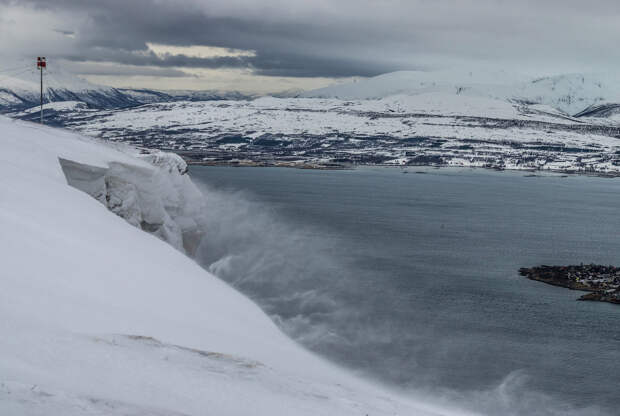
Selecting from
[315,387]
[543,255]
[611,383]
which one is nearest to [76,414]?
[315,387]

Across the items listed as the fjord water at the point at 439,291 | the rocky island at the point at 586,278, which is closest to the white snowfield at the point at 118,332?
the fjord water at the point at 439,291

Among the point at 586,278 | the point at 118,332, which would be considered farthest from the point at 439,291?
the point at 118,332

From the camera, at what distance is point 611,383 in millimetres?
32750

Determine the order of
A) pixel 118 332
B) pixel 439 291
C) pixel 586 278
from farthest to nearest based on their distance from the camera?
pixel 586 278 → pixel 439 291 → pixel 118 332

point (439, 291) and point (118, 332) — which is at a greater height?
point (118, 332)

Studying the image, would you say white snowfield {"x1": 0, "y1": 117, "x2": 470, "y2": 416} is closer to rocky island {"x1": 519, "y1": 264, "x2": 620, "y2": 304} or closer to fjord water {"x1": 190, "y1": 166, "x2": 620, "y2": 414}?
fjord water {"x1": 190, "y1": 166, "x2": 620, "y2": 414}

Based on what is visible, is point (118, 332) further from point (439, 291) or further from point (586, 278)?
point (586, 278)

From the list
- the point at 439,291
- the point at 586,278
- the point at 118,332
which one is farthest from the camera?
the point at 586,278

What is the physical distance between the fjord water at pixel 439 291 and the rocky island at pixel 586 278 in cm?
144

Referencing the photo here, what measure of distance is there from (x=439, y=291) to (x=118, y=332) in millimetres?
39056

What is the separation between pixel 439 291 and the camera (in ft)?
165

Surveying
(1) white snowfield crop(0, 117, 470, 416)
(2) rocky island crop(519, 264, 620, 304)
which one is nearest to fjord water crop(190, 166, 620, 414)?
(2) rocky island crop(519, 264, 620, 304)

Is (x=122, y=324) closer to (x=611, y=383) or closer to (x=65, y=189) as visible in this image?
(x=65, y=189)

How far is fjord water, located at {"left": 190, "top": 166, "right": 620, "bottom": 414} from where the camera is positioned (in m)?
33.1
